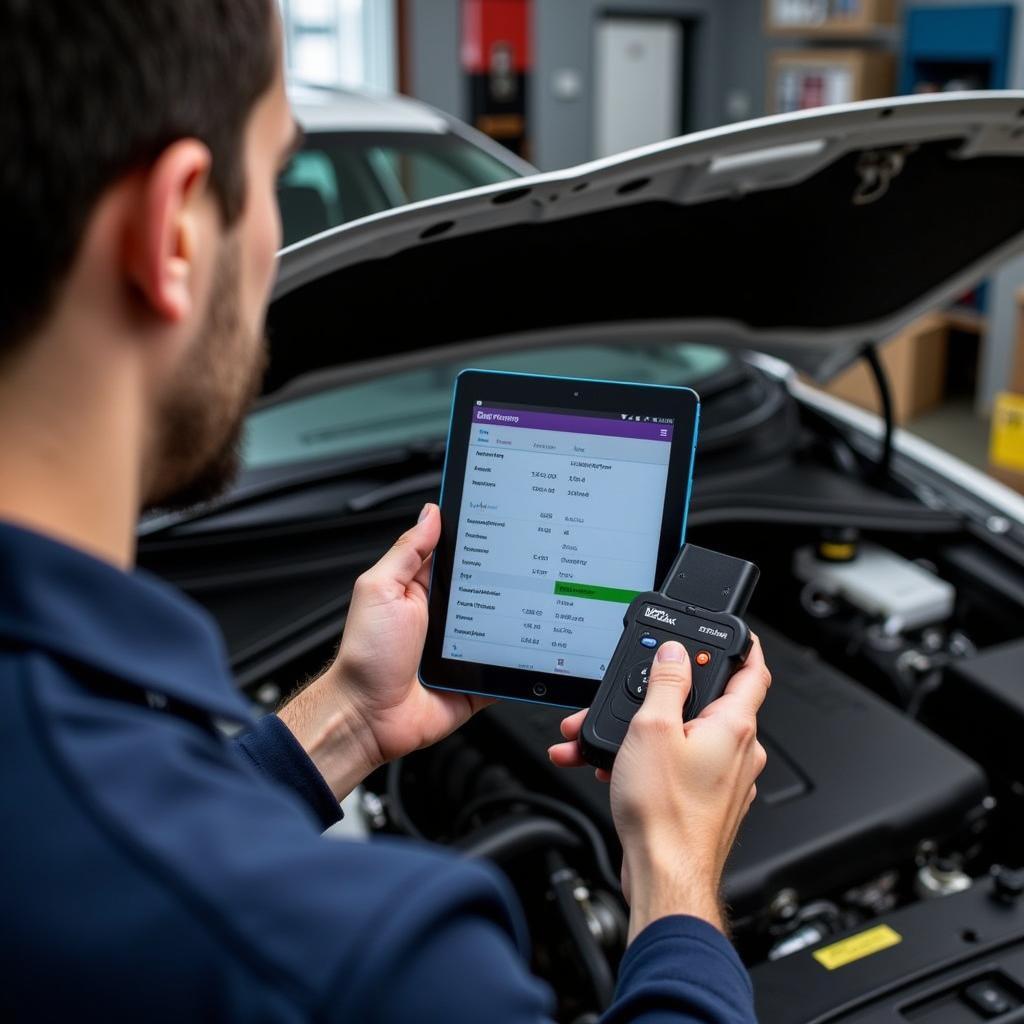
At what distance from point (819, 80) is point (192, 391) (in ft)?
17.4

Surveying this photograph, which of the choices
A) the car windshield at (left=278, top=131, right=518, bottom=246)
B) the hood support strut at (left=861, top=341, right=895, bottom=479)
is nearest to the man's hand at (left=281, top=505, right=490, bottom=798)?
the hood support strut at (left=861, top=341, right=895, bottom=479)

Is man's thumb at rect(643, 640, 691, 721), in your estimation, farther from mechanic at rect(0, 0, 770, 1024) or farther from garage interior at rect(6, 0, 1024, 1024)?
mechanic at rect(0, 0, 770, 1024)

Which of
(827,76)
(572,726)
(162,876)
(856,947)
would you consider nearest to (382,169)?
(572,726)

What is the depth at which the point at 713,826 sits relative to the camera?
2.47 ft

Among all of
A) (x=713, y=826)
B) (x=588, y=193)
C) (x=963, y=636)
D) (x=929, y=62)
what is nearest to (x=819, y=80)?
(x=929, y=62)

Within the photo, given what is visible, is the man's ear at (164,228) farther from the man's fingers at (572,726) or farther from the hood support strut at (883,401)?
the hood support strut at (883,401)

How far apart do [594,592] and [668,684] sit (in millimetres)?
209

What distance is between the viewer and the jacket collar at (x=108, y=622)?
48 centimetres

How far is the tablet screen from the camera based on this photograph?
99cm

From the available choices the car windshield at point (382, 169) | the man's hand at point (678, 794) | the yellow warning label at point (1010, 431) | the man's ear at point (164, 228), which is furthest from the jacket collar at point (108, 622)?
the yellow warning label at point (1010, 431)

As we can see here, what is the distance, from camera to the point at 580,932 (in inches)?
42.3

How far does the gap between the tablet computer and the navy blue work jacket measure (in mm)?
483

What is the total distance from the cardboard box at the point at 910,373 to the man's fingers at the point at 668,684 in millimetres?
4002

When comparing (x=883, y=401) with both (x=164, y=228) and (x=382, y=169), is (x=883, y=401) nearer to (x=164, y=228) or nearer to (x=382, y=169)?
(x=382, y=169)
